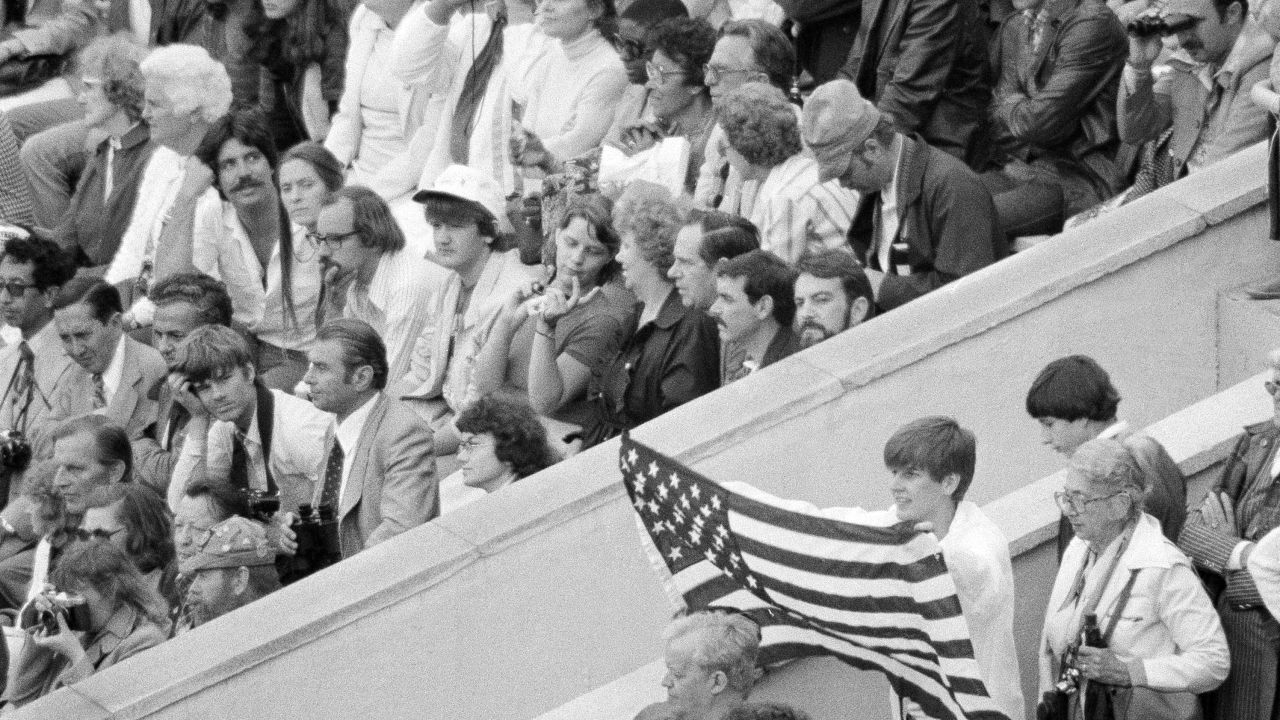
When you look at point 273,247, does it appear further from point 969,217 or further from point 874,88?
point 969,217

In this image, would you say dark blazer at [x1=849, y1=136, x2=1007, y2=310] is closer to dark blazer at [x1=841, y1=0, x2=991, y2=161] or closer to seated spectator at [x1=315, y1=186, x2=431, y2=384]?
dark blazer at [x1=841, y1=0, x2=991, y2=161]

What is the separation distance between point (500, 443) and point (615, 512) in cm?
58

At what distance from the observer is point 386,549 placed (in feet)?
31.7

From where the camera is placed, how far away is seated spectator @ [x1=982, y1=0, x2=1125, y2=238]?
1164 cm

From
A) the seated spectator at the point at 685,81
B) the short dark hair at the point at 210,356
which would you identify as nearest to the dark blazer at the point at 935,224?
the seated spectator at the point at 685,81

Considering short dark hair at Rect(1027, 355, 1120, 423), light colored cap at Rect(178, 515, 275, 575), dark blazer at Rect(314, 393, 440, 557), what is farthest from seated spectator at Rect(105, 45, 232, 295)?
short dark hair at Rect(1027, 355, 1120, 423)

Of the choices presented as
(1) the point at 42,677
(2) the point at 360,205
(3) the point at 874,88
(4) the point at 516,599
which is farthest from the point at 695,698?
(3) the point at 874,88

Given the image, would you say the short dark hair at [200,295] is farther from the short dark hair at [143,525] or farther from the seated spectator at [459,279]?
the short dark hair at [143,525]

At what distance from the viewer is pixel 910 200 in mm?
10586

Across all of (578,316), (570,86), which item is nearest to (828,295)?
(578,316)

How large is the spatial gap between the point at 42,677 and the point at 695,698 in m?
3.40

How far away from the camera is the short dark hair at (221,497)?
10.3 m

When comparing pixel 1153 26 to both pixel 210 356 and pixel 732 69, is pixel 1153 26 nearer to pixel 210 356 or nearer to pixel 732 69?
pixel 732 69

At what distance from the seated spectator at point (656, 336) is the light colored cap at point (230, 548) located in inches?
56.7
